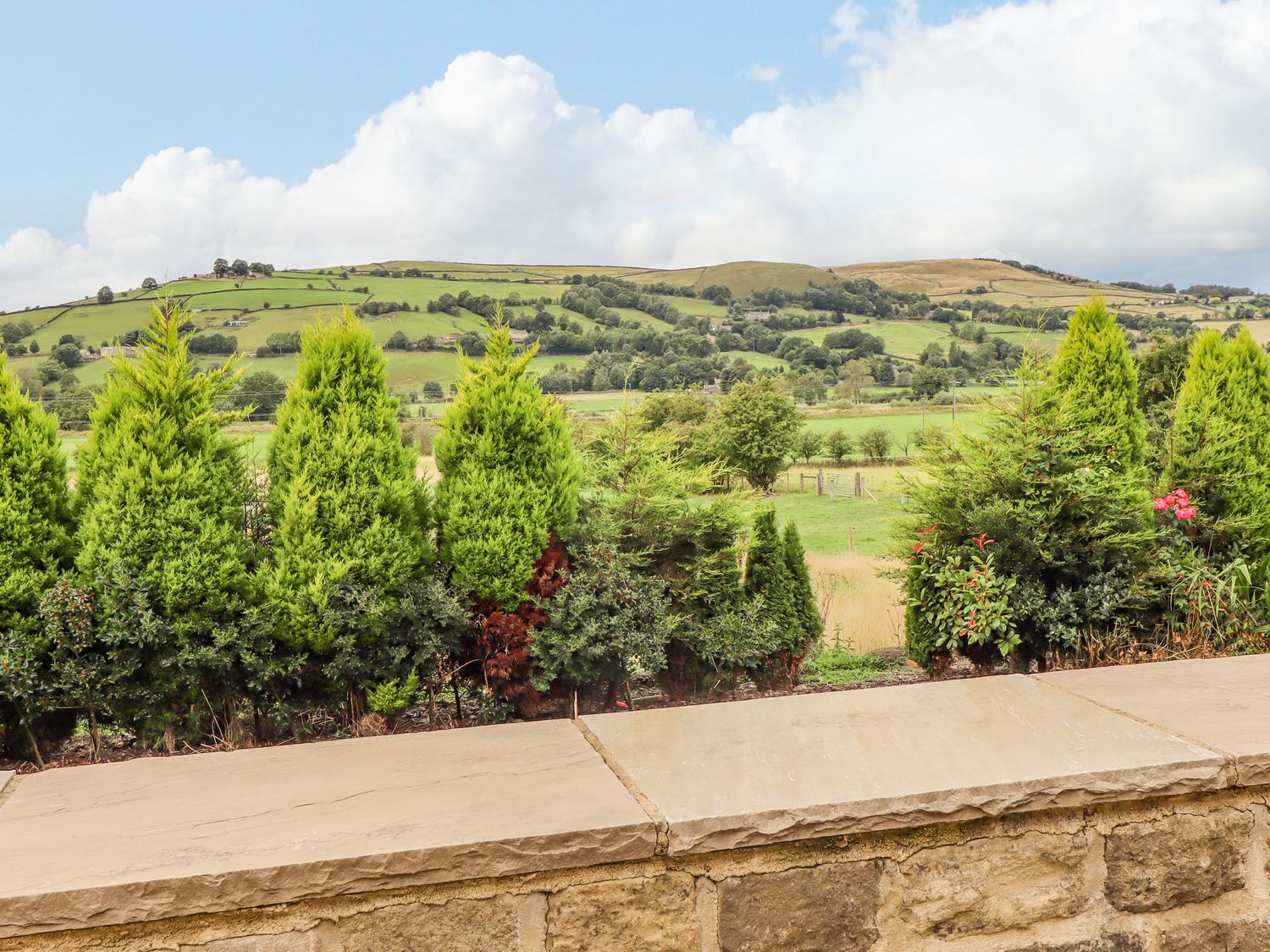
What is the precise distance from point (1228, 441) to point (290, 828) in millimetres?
5261

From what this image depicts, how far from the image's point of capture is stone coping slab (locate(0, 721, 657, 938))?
1560 millimetres

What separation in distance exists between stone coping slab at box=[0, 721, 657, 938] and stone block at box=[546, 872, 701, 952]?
0.31ft

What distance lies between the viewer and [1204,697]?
2537 mm

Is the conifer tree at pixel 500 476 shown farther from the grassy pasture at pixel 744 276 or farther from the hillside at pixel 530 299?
the grassy pasture at pixel 744 276

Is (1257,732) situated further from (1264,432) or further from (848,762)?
(1264,432)

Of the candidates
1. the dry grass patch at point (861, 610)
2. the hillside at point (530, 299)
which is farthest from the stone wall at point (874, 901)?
the hillside at point (530, 299)

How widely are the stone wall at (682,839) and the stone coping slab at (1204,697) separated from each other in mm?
15

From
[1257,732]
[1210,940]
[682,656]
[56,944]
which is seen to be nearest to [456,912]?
[56,944]

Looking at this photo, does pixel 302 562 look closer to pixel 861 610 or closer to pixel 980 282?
pixel 861 610

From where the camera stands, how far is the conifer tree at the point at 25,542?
3.10m

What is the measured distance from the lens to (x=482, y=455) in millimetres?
3633

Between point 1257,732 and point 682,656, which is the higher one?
point 1257,732

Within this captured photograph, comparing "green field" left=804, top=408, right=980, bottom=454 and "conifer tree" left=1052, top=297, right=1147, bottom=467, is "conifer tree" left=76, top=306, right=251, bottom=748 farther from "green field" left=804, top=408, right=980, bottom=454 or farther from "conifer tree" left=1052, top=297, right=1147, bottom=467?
"green field" left=804, top=408, right=980, bottom=454

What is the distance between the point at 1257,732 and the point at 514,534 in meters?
2.43
